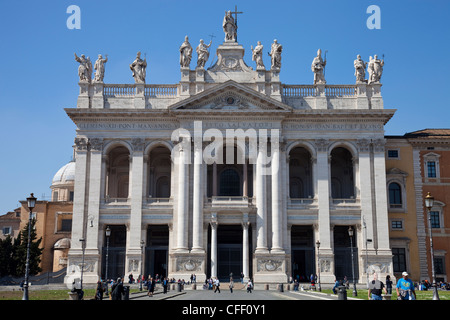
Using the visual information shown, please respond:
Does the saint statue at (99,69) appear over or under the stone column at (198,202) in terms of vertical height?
over

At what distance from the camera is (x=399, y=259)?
55.2 meters

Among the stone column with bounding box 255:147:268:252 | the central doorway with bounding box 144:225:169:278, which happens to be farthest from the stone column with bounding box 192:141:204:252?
the stone column with bounding box 255:147:268:252

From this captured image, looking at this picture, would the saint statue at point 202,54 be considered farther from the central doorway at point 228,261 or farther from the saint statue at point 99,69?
the central doorway at point 228,261

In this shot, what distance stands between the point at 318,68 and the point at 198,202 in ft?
60.7

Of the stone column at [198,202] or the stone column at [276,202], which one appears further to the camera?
the stone column at [276,202]

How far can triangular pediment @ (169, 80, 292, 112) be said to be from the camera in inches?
2098

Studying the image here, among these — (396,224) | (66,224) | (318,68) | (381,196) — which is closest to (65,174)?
(66,224)

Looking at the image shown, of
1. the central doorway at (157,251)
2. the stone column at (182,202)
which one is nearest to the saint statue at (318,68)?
the stone column at (182,202)

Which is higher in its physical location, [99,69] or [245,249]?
[99,69]

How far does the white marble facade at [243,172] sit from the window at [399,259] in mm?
3230

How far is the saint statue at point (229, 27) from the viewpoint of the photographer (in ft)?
188

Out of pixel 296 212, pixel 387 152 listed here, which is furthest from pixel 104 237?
pixel 387 152

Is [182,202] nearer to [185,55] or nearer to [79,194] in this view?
[79,194]

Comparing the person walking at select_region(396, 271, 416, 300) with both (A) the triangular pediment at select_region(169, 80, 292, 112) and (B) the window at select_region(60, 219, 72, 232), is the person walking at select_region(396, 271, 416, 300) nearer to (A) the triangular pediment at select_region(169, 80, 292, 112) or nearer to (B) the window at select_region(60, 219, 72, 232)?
(A) the triangular pediment at select_region(169, 80, 292, 112)
